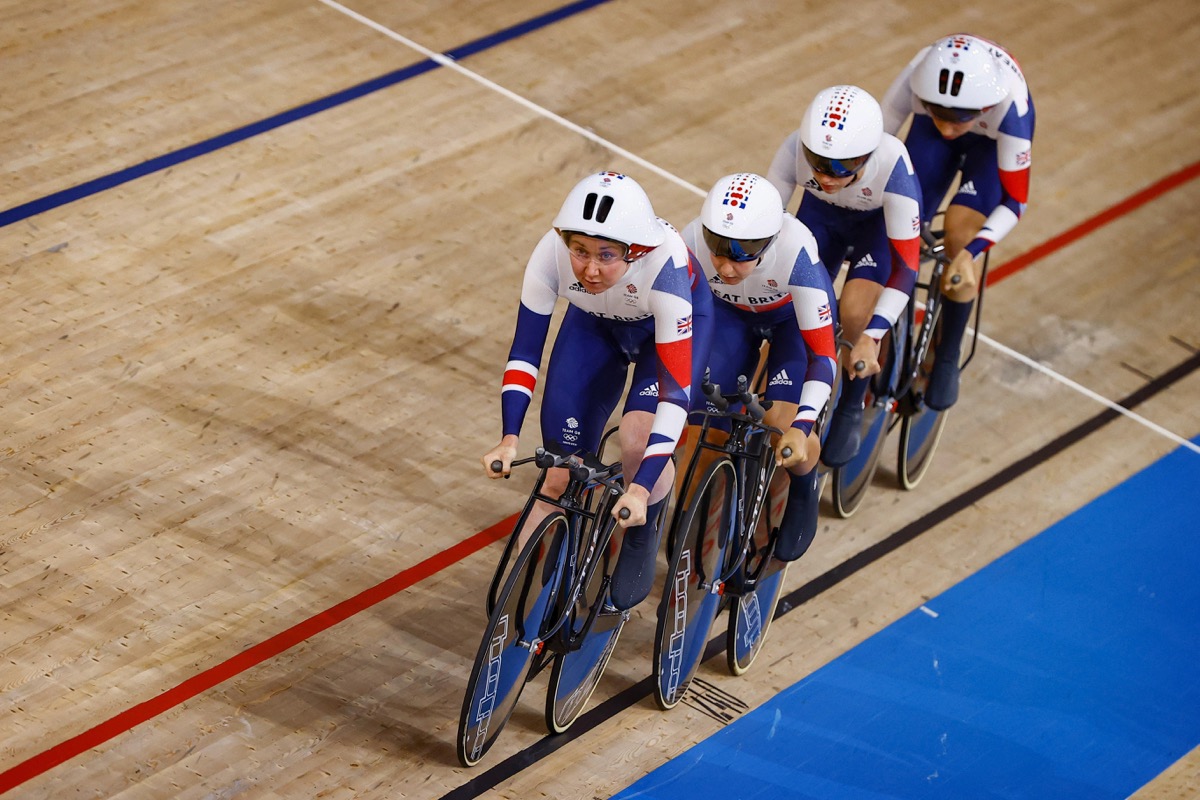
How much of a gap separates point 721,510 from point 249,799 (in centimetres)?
154

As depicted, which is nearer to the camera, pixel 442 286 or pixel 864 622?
pixel 864 622

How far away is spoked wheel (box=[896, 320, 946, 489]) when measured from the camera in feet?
18.5

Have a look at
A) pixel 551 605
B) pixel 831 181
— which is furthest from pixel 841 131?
pixel 551 605

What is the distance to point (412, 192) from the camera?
22.2 feet

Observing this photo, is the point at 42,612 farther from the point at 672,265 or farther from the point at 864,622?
the point at 864,622

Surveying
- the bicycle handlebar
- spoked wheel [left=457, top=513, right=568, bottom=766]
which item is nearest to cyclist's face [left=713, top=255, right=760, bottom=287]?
the bicycle handlebar

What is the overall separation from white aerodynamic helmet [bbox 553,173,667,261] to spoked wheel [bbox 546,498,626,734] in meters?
0.76

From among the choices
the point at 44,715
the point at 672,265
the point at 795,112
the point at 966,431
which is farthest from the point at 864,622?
the point at 795,112

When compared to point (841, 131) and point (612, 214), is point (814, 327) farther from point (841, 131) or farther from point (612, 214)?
point (612, 214)

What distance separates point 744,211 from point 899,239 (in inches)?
36.5

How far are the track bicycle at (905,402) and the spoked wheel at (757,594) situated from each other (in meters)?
0.65

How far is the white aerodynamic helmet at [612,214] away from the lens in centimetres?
A: 386

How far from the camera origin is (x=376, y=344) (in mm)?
5918

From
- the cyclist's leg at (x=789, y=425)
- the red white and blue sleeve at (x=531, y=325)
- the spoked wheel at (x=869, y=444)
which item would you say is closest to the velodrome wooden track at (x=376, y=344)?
the spoked wheel at (x=869, y=444)
